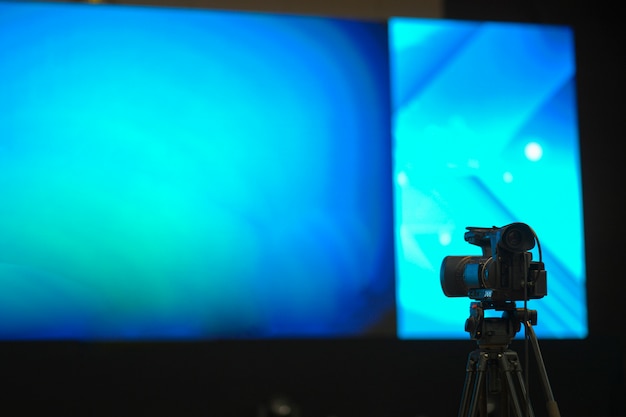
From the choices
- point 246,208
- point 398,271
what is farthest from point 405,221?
point 246,208

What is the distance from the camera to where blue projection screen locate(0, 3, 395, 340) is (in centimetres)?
364

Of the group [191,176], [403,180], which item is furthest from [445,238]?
[191,176]

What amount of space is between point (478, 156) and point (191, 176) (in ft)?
4.67

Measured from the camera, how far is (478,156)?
12.9 feet

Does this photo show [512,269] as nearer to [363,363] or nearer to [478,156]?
[363,363]

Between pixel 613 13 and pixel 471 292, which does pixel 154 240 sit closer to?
pixel 471 292

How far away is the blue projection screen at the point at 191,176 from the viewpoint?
3.64 m

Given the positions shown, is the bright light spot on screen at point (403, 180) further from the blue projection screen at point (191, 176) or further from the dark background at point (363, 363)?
the dark background at point (363, 363)

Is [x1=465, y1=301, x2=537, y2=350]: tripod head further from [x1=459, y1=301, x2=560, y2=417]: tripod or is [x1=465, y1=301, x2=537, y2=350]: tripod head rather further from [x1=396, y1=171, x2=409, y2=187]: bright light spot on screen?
[x1=396, y1=171, x2=409, y2=187]: bright light spot on screen

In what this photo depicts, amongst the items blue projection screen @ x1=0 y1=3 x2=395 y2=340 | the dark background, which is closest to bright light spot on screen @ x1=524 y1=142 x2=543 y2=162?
the dark background

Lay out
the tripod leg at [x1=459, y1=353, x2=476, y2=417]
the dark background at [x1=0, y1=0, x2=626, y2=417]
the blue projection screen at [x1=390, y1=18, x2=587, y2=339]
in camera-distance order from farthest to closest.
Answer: the blue projection screen at [x1=390, y1=18, x2=587, y2=339], the dark background at [x1=0, y1=0, x2=626, y2=417], the tripod leg at [x1=459, y1=353, x2=476, y2=417]

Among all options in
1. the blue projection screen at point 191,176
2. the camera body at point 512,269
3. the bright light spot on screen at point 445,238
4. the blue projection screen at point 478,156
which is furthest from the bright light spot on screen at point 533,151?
the camera body at point 512,269

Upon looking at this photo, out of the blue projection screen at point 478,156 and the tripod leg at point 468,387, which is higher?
the blue projection screen at point 478,156

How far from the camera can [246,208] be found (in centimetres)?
377
